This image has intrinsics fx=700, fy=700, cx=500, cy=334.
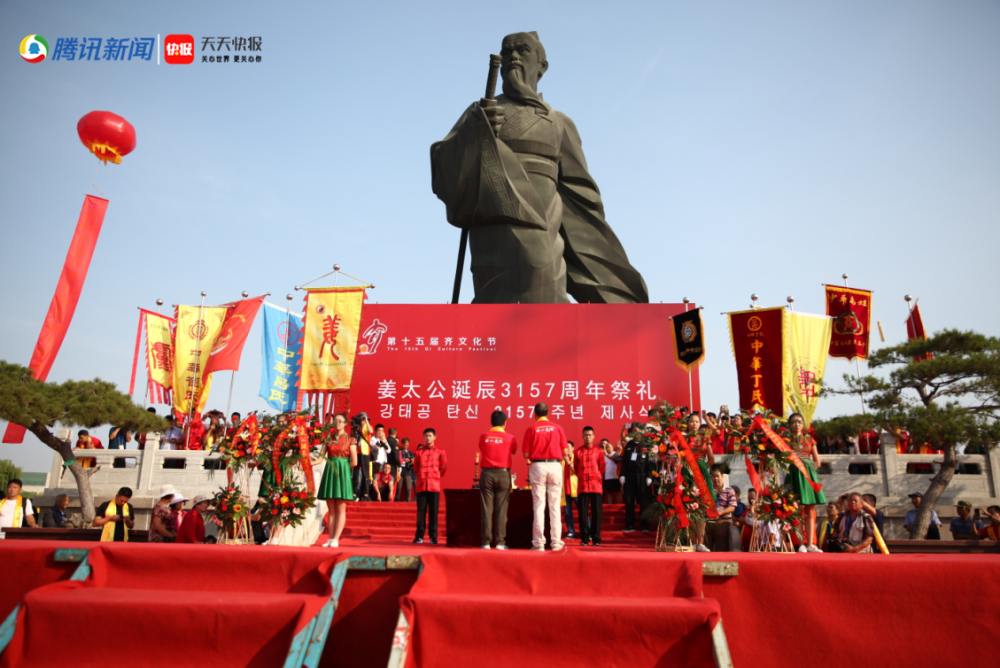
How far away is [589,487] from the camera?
20.4 feet

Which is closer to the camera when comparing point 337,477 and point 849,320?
point 337,477

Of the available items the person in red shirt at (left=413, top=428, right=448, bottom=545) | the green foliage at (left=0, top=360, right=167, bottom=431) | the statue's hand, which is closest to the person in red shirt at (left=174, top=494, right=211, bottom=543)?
the person in red shirt at (left=413, top=428, right=448, bottom=545)

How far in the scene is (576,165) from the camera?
1303 cm

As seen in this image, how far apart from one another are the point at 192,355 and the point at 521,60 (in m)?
7.85

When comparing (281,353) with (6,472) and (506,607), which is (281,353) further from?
(6,472)

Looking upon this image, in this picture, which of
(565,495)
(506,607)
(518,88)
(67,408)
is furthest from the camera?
(518,88)

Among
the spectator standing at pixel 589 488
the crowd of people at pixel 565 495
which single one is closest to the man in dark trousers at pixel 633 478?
the crowd of people at pixel 565 495

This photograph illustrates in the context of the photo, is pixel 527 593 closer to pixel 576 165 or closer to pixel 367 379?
pixel 367 379

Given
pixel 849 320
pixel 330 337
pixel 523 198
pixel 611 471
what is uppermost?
pixel 523 198

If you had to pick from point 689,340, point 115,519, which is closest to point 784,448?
point 115,519

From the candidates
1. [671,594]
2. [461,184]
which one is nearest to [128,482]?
[461,184]

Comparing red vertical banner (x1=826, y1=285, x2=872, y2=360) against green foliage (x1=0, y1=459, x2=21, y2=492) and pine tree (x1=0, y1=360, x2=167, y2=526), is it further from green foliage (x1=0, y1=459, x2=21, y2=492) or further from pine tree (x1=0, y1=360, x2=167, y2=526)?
green foliage (x1=0, y1=459, x2=21, y2=492)

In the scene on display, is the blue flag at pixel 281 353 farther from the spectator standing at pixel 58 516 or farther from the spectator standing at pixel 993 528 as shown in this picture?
the spectator standing at pixel 993 528

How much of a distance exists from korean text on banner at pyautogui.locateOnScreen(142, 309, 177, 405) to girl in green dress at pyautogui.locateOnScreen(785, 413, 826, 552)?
35.3ft
